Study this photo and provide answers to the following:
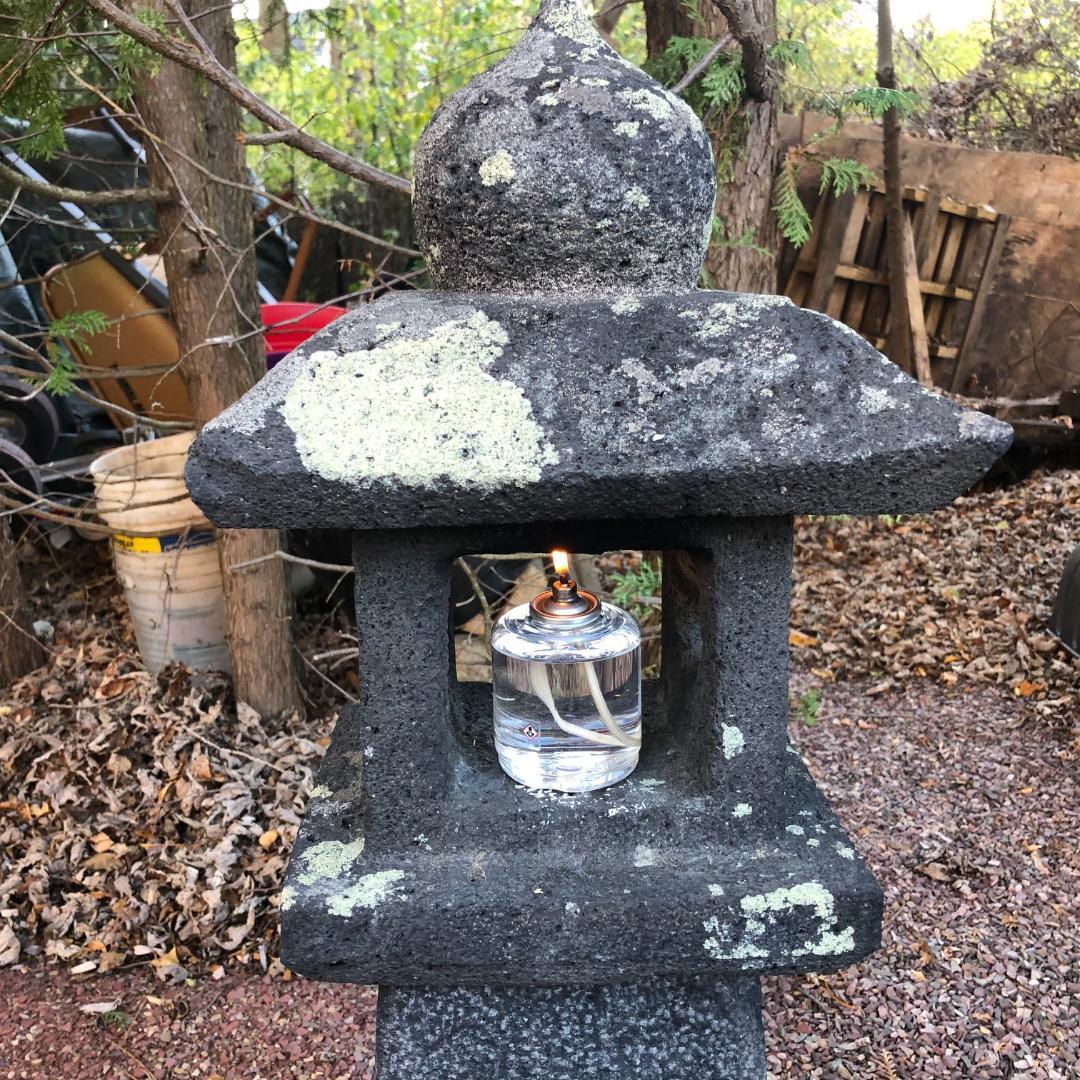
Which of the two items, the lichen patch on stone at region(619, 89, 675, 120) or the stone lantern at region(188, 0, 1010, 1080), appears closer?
the stone lantern at region(188, 0, 1010, 1080)

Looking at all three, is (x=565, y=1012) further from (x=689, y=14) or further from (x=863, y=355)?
(x=689, y=14)

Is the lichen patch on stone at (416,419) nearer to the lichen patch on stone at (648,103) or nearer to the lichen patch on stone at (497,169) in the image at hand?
the lichen patch on stone at (497,169)

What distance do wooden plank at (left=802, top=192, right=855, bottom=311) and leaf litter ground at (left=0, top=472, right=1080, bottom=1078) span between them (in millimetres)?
2365

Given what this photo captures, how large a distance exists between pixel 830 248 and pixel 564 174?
511 cm

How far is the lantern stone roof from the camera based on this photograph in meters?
1.01

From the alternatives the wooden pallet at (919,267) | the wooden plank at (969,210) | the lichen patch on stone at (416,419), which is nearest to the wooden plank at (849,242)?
the wooden pallet at (919,267)

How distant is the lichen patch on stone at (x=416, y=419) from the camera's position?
39.6 inches

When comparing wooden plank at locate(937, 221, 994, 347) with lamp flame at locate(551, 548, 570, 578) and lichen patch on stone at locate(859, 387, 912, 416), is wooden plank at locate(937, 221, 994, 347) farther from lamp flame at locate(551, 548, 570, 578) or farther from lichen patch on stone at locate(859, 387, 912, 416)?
lichen patch on stone at locate(859, 387, 912, 416)

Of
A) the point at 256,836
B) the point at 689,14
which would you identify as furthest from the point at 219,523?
the point at 689,14

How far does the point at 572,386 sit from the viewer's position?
1043 mm

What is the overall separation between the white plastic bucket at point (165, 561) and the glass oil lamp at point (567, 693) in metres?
2.16

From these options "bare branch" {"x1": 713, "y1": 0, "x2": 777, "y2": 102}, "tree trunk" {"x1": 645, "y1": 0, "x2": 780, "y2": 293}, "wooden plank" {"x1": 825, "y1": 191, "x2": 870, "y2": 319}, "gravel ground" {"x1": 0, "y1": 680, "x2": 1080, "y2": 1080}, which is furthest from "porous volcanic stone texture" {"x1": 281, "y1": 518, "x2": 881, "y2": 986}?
"wooden plank" {"x1": 825, "y1": 191, "x2": 870, "y2": 319}

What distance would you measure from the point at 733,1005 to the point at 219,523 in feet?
3.21

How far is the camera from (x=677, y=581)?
1610 millimetres
